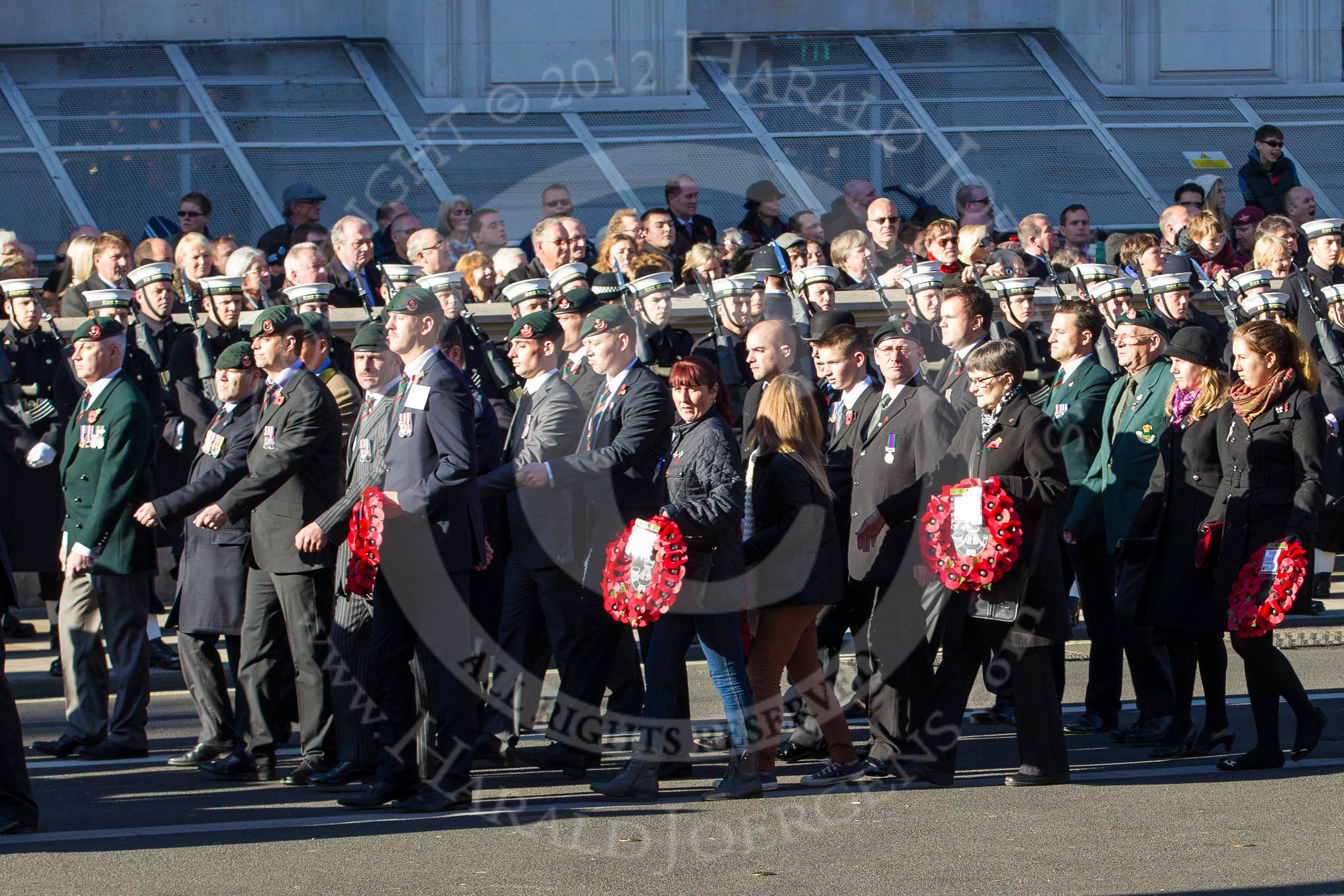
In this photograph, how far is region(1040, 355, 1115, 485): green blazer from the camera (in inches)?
379

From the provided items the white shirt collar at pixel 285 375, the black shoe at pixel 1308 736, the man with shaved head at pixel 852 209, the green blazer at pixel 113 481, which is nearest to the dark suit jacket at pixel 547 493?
the white shirt collar at pixel 285 375

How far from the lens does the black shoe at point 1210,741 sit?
8.53 meters

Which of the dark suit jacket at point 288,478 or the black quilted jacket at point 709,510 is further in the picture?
the dark suit jacket at point 288,478

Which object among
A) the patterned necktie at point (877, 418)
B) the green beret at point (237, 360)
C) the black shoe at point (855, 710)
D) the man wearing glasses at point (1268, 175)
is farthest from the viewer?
the man wearing glasses at point (1268, 175)

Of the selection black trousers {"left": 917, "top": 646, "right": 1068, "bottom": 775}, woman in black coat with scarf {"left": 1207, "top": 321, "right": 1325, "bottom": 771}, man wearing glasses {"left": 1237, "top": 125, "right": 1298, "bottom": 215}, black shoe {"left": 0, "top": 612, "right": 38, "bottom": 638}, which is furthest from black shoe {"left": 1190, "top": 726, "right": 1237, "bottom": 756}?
man wearing glasses {"left": 1237, "top": 125, "right": 1298, "bottom": 215}

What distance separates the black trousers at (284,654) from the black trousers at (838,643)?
6.61 feet

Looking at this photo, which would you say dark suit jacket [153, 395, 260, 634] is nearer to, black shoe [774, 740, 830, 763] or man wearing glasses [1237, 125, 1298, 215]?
black shoe [774, 740, 830, 763]

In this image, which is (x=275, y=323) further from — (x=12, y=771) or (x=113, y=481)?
(x=12, y=771)

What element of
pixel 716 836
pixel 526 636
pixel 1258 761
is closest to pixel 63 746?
pixel 526 636

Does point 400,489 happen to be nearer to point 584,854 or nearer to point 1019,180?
point 584,854

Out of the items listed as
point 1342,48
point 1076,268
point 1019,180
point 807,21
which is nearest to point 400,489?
point 1076,268

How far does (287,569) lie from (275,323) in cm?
106

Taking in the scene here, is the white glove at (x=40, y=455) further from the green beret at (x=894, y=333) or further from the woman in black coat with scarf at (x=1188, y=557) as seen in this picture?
the woman in black coat with scarf at (x=1188, y=557)

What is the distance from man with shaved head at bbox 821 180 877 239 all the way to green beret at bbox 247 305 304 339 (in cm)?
724
